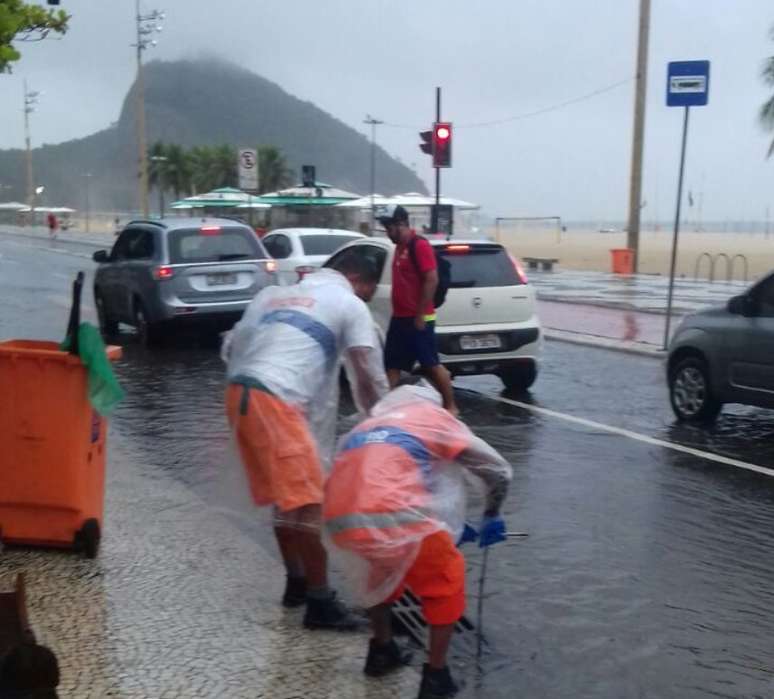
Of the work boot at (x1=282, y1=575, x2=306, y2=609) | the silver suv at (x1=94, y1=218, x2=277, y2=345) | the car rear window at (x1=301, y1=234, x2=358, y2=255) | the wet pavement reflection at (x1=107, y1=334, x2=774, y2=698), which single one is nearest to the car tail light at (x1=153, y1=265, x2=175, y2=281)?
the silver suv at (x1=94, y1=218, x2=277, y2=345)

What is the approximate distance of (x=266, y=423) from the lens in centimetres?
468

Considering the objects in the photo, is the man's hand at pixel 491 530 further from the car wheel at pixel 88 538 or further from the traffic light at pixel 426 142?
the traffic light at pixel 426 142

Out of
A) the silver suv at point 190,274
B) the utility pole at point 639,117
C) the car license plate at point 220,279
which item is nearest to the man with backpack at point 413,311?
the silver suv at point 190,274

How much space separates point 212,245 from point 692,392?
737 centimetres

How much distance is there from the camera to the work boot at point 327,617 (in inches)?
195

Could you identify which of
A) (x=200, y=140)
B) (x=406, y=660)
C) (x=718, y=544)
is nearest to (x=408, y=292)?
(x=718, y=544)

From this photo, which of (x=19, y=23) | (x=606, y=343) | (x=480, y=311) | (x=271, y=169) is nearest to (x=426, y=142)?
(x=606, y=343)

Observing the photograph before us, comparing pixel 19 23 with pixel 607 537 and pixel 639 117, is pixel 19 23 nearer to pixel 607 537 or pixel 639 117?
pixel 607 537

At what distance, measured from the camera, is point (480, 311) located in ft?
35.9

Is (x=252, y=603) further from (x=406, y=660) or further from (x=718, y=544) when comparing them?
(x=718, y=544)

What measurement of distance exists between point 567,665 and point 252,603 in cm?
149

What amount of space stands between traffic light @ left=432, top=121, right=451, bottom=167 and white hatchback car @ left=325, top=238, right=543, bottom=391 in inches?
356

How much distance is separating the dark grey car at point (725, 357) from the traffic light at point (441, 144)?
34.4 ft

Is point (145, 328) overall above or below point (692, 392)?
below
